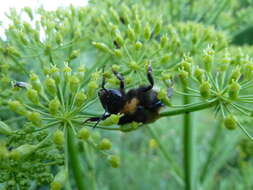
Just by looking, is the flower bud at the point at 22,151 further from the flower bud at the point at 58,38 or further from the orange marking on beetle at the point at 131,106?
the flower bud at the point at 58,38

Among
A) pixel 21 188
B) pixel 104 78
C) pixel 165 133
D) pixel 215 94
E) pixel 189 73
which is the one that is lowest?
pixel 21 188

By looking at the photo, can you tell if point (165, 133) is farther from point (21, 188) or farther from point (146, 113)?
point (21, 188)

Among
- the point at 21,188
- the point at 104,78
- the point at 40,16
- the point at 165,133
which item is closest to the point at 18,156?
the point at 21,188

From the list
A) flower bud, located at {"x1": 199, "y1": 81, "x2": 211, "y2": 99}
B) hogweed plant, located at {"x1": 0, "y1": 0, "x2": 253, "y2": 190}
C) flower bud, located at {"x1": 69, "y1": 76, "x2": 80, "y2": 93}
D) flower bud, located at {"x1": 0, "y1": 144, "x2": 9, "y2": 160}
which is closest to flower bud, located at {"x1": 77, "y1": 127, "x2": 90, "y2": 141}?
hogweed plant, located at {"x1": 0, "y1": 0, "x2": 253, "y2": 190}

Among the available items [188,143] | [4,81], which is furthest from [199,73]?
[188,143]

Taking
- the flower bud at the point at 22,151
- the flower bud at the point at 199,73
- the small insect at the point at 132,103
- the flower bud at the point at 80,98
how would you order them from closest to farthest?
the flower bud at the point at 22,151, the flower bud at the point at 80,98, the flower bud at the point at 199,73, the small insect at the point at 132,103

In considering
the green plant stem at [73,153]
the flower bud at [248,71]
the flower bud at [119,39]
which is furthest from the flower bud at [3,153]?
the flower bud at [248,71]

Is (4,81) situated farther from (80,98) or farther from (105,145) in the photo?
(105,145)
